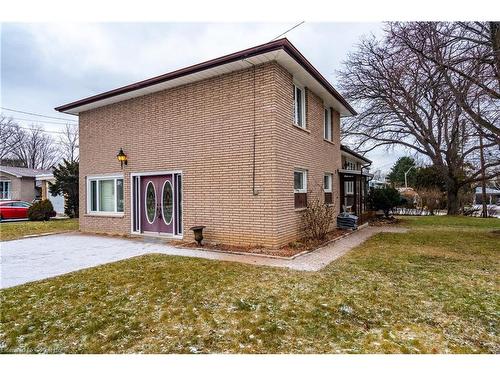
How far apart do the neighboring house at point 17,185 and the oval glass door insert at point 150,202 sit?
22367 mm

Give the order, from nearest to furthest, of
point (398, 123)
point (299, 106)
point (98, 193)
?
point (299, 106) < point (98, 193) < point (398, 123)

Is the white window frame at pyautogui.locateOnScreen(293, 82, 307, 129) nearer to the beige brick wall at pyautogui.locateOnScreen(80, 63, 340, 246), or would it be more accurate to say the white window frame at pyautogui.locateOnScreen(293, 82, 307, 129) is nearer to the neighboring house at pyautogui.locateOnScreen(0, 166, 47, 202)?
the beige brick wall at pyautogui.locateOnScreen(80, 63, 340, 246)

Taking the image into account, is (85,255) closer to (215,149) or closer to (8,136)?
(215,149)

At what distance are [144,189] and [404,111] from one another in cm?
1833

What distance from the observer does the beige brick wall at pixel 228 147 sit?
325 inches

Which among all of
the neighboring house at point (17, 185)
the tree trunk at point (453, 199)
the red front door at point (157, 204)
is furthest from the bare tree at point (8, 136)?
the tree trunk at point (453, 199)

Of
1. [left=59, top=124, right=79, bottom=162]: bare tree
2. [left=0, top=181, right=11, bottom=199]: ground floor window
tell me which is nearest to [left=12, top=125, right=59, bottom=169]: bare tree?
[left=59, top=124, right=79, bottom=162]: bare tree

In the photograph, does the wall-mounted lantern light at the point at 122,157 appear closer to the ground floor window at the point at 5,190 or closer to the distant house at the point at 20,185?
the distant house at the point at 20,185

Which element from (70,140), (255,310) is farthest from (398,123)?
(70,140)

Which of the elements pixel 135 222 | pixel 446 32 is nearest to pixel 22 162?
pixel 135 222

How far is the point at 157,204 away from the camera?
10.7 metres

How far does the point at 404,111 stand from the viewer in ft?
68.8

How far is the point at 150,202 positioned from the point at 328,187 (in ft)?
23.6
